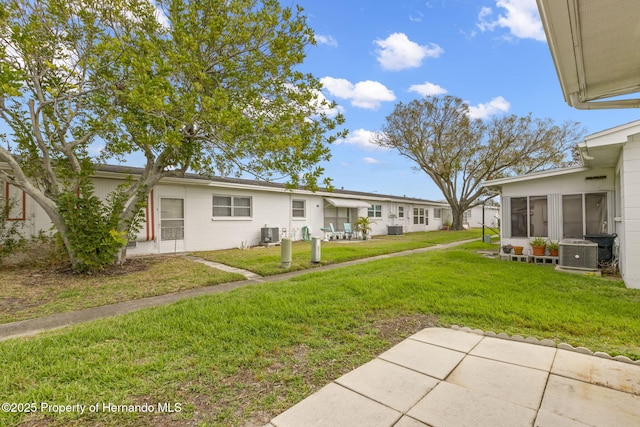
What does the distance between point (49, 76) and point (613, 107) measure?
36.1 ft

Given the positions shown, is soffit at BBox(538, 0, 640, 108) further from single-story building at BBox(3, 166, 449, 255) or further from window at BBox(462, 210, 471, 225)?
window at BBox(462, 210, 471, 225)

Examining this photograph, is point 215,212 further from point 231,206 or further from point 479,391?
point 479,391

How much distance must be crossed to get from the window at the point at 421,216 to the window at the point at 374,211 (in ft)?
18.4

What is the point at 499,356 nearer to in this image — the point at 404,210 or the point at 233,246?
the point at 233,246

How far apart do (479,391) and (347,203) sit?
54.1 ft

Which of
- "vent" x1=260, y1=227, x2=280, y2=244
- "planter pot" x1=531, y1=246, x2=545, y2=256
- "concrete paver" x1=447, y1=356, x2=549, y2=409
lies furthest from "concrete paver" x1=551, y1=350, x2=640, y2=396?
"vent" x1=260, y1=227, x2=280, y2=244

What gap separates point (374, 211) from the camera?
22250 mm

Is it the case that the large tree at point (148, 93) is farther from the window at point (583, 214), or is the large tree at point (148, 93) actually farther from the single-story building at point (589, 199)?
the window at point (583, 214)

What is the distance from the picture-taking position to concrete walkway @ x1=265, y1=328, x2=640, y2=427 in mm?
2137

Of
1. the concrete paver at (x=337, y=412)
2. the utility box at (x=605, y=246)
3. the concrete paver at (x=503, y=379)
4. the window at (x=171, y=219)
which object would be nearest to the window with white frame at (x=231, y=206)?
the window at (x=171, y=219)

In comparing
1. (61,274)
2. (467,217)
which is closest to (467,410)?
(61,274)

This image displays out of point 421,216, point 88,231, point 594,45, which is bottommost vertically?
point 88,231

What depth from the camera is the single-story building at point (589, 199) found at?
242 inches

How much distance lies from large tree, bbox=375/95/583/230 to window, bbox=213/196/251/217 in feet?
52.4
